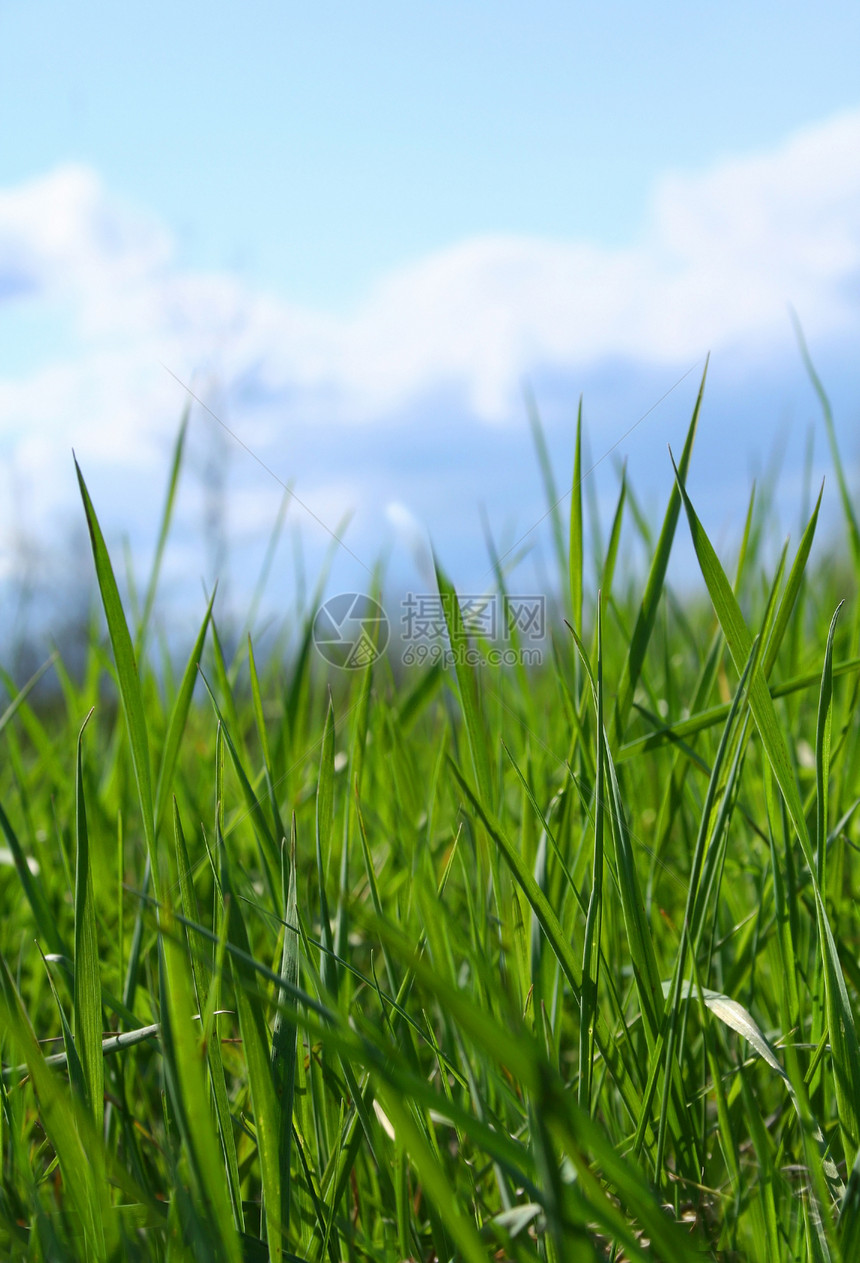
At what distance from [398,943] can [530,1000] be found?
1.09 ft

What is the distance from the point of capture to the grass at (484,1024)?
0.32 metres

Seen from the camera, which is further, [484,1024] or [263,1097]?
[263,1097]

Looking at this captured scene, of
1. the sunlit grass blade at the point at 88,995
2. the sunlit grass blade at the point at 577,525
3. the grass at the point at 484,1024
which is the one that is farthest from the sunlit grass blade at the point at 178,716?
the sunlit grass blade at the point at 577,525

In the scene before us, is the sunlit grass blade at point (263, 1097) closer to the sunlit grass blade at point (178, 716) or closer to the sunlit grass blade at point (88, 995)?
the sunlit grass blade at point (88, 995)

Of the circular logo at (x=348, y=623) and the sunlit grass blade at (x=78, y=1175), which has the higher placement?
the circular logo at (x=348, y=623)

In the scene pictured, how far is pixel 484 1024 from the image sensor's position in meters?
0.22

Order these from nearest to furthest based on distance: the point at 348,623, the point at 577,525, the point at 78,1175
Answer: the point at 78,1175, the point at 577,525, the point at 348,623

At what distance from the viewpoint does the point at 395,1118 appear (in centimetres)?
26

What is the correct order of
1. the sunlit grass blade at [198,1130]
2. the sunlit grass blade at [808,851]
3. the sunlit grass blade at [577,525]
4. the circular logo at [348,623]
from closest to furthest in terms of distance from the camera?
the sunlit grass blade at [198,1130] < the sunlit grass blade at [808,851] < the sunlit grass blade at [577,525] < the circular logo at [348,623]

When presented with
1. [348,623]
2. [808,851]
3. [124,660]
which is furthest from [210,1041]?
[348,623]

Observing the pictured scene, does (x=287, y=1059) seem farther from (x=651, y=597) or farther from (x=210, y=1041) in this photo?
(x=651, y=597)

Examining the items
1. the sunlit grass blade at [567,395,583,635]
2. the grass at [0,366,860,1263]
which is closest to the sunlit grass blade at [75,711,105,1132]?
the grass at [0,366,860,1263]

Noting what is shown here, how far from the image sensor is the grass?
Answer: 0.32 meters

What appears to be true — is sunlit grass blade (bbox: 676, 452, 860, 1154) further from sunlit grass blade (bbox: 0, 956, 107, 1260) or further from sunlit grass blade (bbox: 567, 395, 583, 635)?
sunlit grass blade (bbox: 0, 956, 107, 1260)
